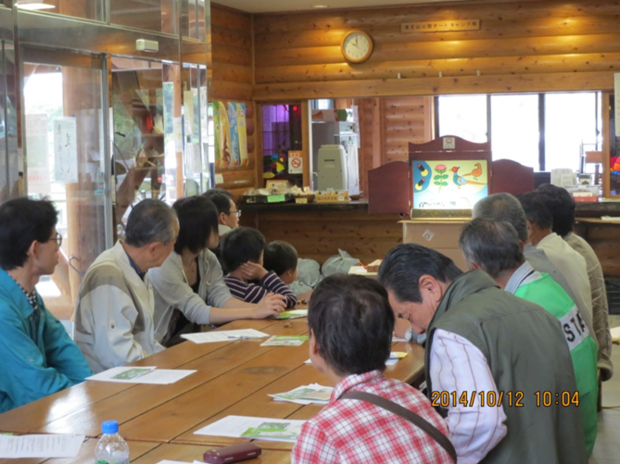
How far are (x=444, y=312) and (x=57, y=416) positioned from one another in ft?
4.09

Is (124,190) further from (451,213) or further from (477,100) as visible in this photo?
(477,100)

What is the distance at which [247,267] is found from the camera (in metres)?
4.81

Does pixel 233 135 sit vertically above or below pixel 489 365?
above

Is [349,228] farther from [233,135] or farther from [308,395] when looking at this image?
[308,395]

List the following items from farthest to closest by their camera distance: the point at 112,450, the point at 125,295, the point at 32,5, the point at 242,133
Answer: the point at 242,133, the point at 32,5, the point at 125,295, the point at 112,450

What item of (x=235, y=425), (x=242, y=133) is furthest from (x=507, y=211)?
(x=242, y=133)

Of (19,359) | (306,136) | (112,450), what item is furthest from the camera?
(306,136)

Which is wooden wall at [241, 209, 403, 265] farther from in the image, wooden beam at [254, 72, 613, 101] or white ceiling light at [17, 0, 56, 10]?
white ceiling light at [17, 0, 56, 10]

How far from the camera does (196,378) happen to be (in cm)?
304

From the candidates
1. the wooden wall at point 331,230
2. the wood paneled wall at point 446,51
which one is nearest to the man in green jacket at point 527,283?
the wooden wall at point 331,230

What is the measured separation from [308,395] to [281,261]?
2.48m

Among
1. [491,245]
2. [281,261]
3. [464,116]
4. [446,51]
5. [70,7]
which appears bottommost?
[281,261]

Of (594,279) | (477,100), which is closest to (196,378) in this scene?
(594,279)

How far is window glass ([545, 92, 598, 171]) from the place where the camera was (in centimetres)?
1385
